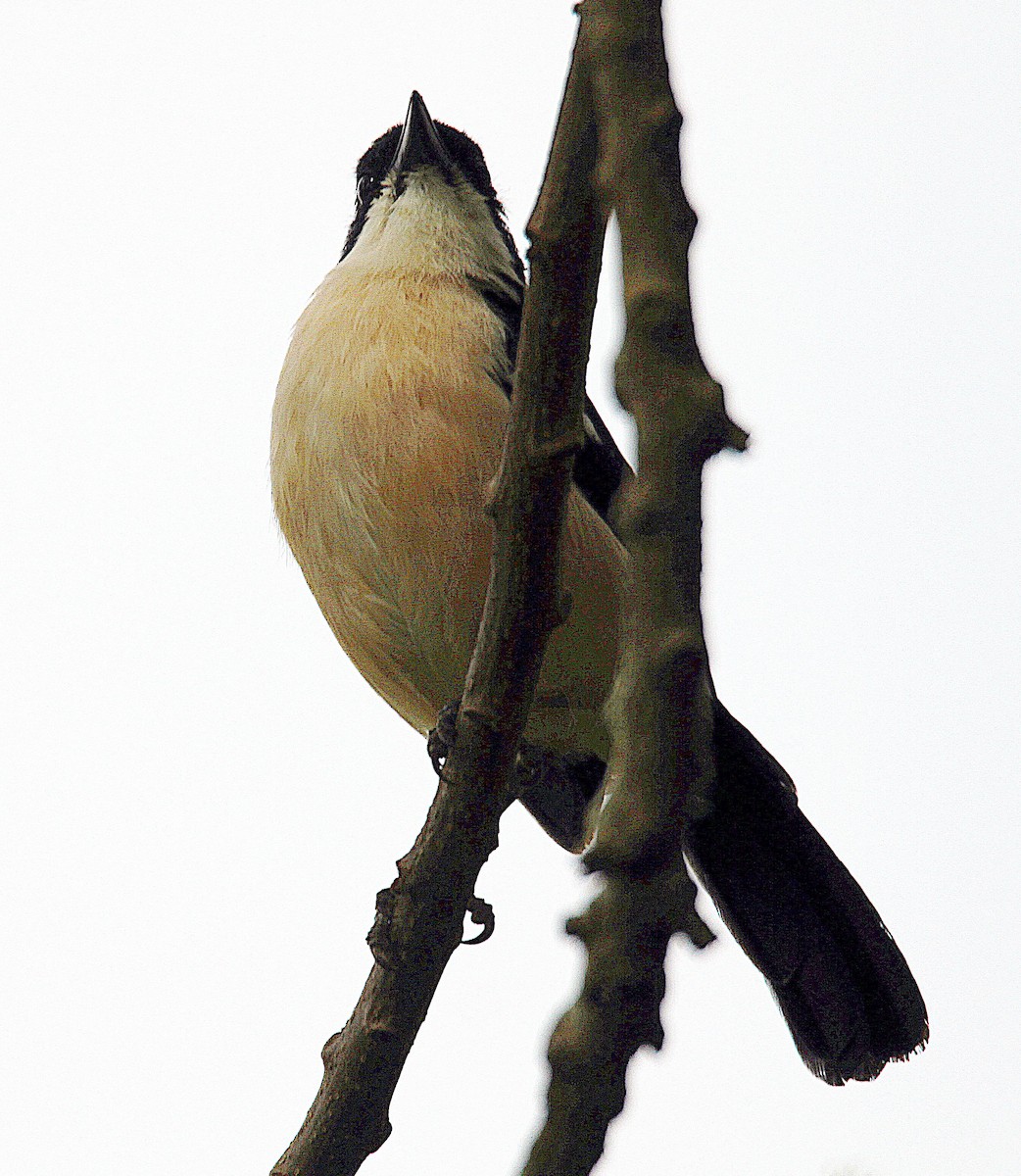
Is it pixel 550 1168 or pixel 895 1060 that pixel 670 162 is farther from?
pixel 895 1060

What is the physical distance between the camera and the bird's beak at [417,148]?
12.6 ft

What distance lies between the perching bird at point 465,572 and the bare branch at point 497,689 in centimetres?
64

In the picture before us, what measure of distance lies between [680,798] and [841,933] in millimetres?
2208

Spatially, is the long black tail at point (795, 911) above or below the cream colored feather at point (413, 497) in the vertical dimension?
below

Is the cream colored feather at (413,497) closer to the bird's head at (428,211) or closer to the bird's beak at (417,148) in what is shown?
the bird's head at (428,211)

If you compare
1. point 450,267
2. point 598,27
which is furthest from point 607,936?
point 450,267

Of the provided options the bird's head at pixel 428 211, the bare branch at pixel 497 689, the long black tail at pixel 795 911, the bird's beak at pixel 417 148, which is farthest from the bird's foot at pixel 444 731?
the bird's beak at pixel 417 148

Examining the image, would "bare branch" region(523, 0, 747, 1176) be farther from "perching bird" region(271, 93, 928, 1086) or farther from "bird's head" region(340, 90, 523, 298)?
"bird's head" region(340, 90, 523, 298)

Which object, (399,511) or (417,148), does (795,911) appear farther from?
(417,148)

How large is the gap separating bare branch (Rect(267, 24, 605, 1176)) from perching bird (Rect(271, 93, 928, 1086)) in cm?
64

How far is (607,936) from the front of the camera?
1.02 metres

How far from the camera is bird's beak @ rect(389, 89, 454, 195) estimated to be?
3.85 m

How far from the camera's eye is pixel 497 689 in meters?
2.10

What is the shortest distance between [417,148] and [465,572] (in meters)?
1.34
